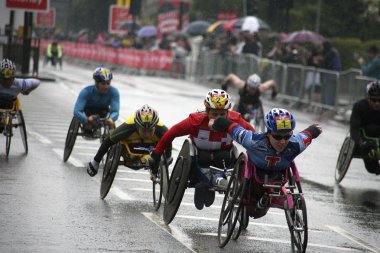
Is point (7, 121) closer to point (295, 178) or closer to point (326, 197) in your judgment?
point (326, 197)

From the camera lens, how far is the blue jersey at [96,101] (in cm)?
1711

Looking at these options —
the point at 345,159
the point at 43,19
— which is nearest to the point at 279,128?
the point at 345,159

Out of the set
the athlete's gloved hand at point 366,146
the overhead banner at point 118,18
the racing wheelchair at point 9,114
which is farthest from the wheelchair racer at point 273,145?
the overhead banner at point 118,18

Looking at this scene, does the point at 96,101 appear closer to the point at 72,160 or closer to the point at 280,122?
the point at 72,160

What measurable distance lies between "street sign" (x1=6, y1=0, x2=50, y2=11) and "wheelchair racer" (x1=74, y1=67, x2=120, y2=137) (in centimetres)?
2033

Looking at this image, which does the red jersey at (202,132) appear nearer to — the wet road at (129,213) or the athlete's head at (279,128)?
the wet road at (129,213)

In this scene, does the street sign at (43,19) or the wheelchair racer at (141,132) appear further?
the street sign at (43,19)

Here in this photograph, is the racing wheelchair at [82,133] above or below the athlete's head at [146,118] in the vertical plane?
below

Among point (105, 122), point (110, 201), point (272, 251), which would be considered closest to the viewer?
point (272, 251)

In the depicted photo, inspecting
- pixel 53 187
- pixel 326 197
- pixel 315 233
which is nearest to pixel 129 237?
pixel 315 233

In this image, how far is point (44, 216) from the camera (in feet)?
38.4

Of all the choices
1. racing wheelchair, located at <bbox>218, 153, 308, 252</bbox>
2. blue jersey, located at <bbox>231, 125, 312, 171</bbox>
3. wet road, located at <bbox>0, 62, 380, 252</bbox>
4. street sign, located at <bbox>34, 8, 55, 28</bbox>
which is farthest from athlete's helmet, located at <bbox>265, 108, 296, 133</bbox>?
street sign, located at <bbox>34, 8, 55, 28</bbox>

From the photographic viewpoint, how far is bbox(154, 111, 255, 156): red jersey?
1183cm

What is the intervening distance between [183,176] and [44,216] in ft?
4.97
